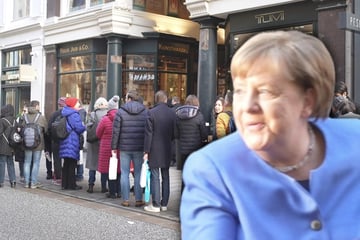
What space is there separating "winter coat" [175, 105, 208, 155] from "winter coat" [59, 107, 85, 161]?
99.9 inches

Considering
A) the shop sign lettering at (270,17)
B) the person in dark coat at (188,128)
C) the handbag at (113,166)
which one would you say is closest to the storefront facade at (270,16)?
the shop sign lettering at (270,17)

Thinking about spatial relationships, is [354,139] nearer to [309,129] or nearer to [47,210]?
[309,129]

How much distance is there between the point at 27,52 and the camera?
2044cm

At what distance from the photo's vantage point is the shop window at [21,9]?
20656 millimetres

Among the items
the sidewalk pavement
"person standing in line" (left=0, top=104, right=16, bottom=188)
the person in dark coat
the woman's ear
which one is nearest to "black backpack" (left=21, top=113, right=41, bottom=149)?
"person standing in line" (left=0, top=104, right=16, bottom=188)

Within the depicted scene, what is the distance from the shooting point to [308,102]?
1174mm

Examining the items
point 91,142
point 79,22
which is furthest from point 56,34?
point 91,142

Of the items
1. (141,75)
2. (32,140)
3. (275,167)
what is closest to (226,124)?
(275,167)

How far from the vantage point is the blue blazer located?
44.9 inches

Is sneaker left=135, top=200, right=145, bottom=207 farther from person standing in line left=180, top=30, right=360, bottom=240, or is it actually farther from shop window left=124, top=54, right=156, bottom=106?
shop window left=124, top=54, right=156, bottom=106

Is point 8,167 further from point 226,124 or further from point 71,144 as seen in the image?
point 226,124

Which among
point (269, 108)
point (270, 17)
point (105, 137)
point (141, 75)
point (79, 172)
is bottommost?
point (79, 172)

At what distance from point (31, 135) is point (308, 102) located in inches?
356

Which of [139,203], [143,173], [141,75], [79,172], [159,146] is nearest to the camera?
[159,146]
